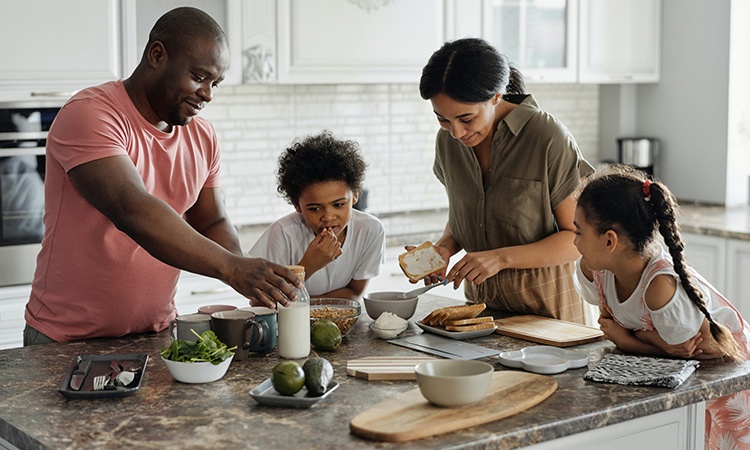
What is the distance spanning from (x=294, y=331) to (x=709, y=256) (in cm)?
289

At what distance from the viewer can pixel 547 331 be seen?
249 cm

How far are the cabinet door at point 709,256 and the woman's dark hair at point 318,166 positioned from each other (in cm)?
226

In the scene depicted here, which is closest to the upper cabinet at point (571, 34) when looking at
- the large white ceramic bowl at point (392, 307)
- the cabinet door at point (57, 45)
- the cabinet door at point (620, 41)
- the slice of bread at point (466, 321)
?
the cabinet door at point (620, 41)

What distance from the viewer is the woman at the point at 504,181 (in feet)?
A: 8.68

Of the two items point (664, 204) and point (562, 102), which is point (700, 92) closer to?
point (562, 102)

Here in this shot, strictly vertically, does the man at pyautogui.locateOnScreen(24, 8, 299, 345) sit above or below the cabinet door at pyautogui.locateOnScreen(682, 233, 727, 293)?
above

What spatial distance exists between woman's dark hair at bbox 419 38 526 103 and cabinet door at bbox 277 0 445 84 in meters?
1.62

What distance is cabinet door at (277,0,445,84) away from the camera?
4191 millimetres

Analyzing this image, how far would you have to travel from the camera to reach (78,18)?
3.71 meters

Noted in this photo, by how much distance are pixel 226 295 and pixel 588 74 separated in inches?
90.9

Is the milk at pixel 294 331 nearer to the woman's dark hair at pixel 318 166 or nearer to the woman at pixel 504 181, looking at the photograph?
the woman at pixel 504 181

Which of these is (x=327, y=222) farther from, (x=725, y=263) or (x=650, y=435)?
(x=725, y=263)

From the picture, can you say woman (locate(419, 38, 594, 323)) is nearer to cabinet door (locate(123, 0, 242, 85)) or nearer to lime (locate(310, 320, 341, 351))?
lime (locate(310, 320, 341, 351))

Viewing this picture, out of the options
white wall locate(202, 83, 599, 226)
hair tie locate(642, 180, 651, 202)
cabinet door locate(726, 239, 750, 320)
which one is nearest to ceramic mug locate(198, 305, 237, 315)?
hair tie locate(642, 180, 651, 202)
